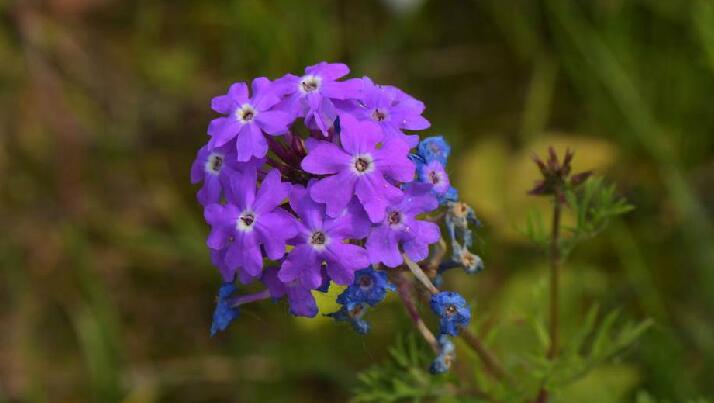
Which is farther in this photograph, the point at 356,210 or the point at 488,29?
the point at 488,29

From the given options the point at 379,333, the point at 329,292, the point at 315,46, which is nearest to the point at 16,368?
the point at 379,333

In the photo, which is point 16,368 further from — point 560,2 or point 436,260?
point 560,2

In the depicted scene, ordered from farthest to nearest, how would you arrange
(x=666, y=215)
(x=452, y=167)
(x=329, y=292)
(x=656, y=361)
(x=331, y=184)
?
(x=452, y=167)
(x=666, y=215)
(x=656, y=361)
(x=329, y=292)
(x=331, y=184)

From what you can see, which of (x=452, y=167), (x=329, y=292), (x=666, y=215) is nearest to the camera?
(x=329, y=292)

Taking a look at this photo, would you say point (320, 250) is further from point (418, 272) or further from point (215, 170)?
point (215, 170)

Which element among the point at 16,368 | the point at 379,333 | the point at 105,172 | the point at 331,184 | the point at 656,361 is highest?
the point at 105,172

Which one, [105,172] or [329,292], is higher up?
[105,172]

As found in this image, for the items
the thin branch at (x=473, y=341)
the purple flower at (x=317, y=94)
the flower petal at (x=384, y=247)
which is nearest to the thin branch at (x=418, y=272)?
the thin branch at (x=473, y=341)
